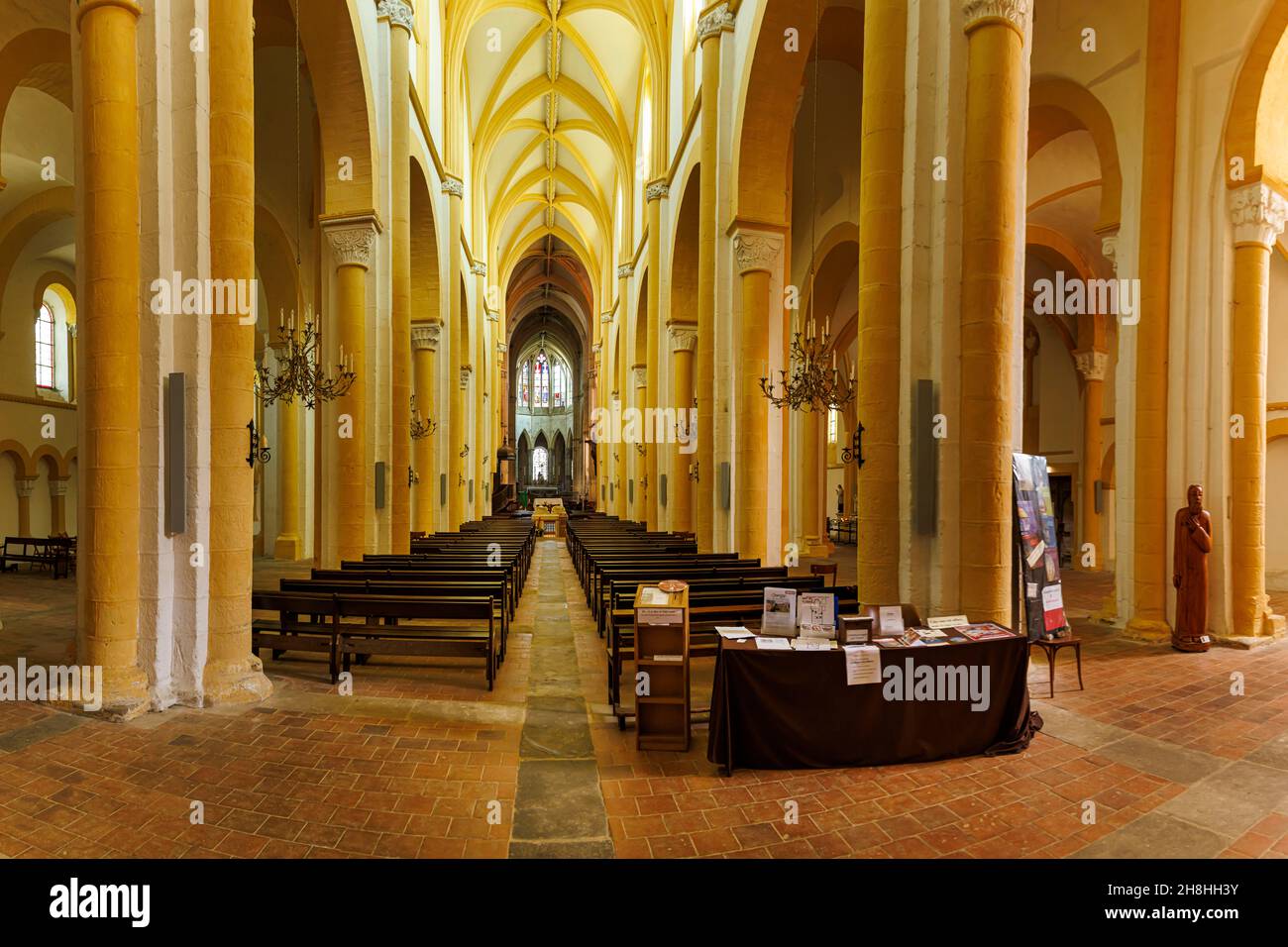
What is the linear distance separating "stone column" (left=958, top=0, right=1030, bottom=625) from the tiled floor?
54.8 inches

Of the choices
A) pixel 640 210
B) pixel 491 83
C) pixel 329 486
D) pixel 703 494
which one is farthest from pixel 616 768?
pixel 491 83

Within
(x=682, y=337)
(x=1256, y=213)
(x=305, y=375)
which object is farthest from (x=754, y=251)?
(x=305, y=375)

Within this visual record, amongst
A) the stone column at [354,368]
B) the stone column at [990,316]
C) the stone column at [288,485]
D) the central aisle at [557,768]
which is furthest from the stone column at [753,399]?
the stone column at [288,485]

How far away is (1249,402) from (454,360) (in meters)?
17.7

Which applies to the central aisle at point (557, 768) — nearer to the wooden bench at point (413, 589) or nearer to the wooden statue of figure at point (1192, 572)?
the wooden bench at point (413, 589)

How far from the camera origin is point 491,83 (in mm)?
22266

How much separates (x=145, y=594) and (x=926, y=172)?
806cm

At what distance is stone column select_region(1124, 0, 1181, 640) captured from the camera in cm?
848

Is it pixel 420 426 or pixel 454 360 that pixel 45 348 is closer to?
pixel 454 360

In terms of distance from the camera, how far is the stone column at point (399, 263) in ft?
36.8

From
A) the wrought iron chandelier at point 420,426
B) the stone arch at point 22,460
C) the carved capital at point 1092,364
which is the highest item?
the carved capital at point 1092,364

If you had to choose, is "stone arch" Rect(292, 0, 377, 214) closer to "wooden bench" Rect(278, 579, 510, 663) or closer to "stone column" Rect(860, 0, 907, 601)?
"wooden bench" Rect(278, 579, 510, 663)

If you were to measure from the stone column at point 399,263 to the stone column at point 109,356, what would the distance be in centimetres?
593

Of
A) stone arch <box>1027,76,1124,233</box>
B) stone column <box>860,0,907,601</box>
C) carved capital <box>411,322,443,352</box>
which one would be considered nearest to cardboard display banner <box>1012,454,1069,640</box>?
stone column <box>860,0,907,601</box>
